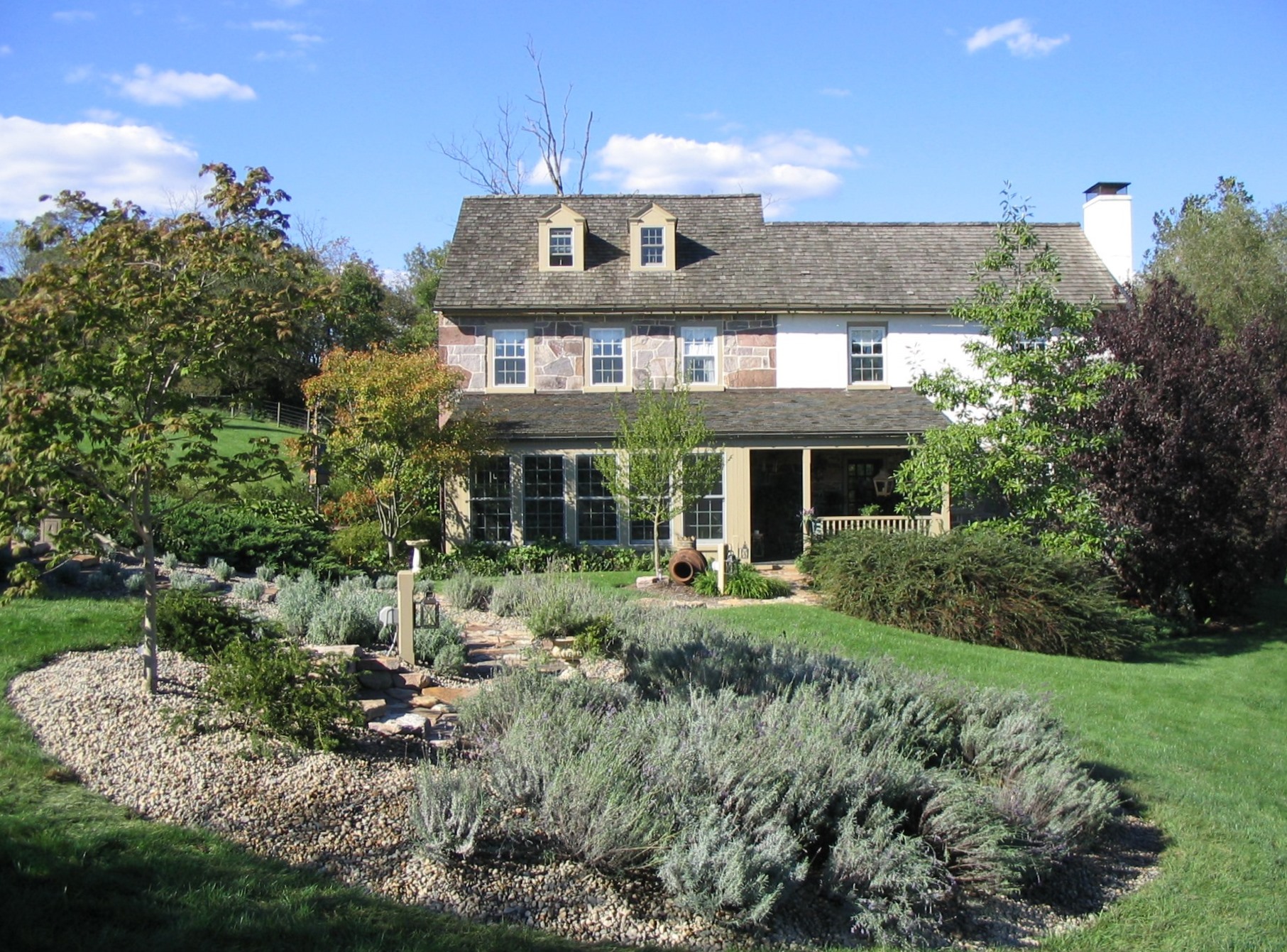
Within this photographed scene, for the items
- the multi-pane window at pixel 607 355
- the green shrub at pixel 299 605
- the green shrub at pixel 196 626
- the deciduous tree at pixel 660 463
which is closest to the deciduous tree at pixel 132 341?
the green shrub at pixel 196 626

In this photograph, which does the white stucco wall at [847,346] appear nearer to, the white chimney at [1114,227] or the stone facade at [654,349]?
the stone facade at [654,349]

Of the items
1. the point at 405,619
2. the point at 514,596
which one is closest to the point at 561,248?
the point at 514,596

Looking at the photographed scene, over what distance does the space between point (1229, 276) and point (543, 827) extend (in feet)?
118

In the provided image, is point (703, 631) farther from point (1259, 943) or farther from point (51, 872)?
point (51, 872)

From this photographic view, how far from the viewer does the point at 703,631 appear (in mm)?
10148

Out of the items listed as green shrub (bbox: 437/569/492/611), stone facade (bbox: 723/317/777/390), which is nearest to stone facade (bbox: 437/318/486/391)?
stone facade (bbox: 723/317/777/390)

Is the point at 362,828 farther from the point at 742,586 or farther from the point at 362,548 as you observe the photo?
the point at 362,548

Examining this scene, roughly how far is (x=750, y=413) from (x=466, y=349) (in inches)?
250

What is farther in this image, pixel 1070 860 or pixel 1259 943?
pixel 1070 860

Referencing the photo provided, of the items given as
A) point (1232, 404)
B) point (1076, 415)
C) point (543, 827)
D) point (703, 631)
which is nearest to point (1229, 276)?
point (1232, 404)

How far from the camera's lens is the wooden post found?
28.8ft

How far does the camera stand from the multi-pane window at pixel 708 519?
814 inches

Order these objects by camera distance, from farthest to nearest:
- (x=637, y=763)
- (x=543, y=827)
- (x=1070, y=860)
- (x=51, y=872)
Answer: (x=1070, y=860)
(x=637, y=763)
(x=543, y=827)
(x=51, y=872)

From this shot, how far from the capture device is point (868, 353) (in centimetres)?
2294
